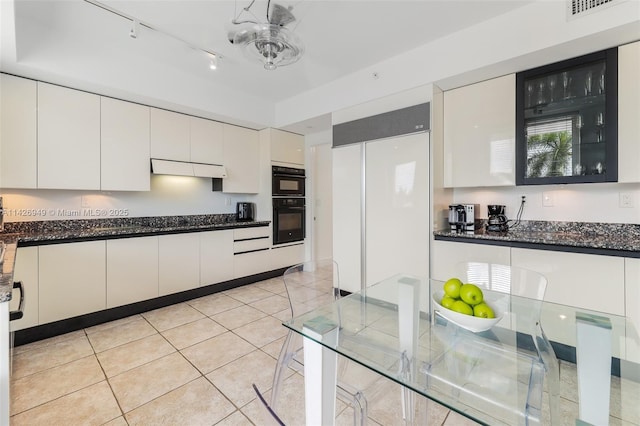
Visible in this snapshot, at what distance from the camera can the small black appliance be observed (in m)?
4.34

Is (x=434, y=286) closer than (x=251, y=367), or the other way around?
(x=434, y=286)

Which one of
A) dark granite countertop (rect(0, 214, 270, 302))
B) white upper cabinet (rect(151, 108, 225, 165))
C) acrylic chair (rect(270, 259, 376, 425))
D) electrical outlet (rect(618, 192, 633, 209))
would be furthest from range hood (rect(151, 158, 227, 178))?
electrical outlet (rect(618, 192, 633, 209))

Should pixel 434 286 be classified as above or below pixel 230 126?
below

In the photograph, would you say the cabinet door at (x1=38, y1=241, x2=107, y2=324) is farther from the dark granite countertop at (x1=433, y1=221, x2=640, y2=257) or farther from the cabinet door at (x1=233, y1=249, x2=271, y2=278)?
the dark granite countertop at (x1=433, y1=221, x2=640, y2=257)

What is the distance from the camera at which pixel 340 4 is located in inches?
84.8

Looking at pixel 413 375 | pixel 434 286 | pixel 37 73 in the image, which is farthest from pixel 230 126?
pixel 413 375

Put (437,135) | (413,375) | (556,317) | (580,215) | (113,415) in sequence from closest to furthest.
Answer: (413,375), (556,317), (113,415), (580,215), (437,135)

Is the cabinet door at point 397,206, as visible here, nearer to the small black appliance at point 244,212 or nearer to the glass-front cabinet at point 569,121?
the glass-front cabinet at point 569,121

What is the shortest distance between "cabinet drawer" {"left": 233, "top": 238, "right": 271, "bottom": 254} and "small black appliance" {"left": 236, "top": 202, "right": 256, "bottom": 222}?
1.42 feet

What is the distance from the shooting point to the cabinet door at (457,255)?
2.36 metres

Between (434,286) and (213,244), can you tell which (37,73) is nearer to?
(213,244)

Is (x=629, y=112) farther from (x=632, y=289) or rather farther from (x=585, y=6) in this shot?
(x=632, y=289)

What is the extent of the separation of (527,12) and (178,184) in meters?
4.12

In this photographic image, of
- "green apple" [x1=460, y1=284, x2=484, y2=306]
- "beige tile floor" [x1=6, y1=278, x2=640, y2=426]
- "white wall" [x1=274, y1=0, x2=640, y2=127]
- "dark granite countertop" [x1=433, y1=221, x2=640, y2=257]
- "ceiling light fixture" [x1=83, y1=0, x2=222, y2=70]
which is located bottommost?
"beige tile floor" [x1=6, y1=278, x2=640, y2=426]
